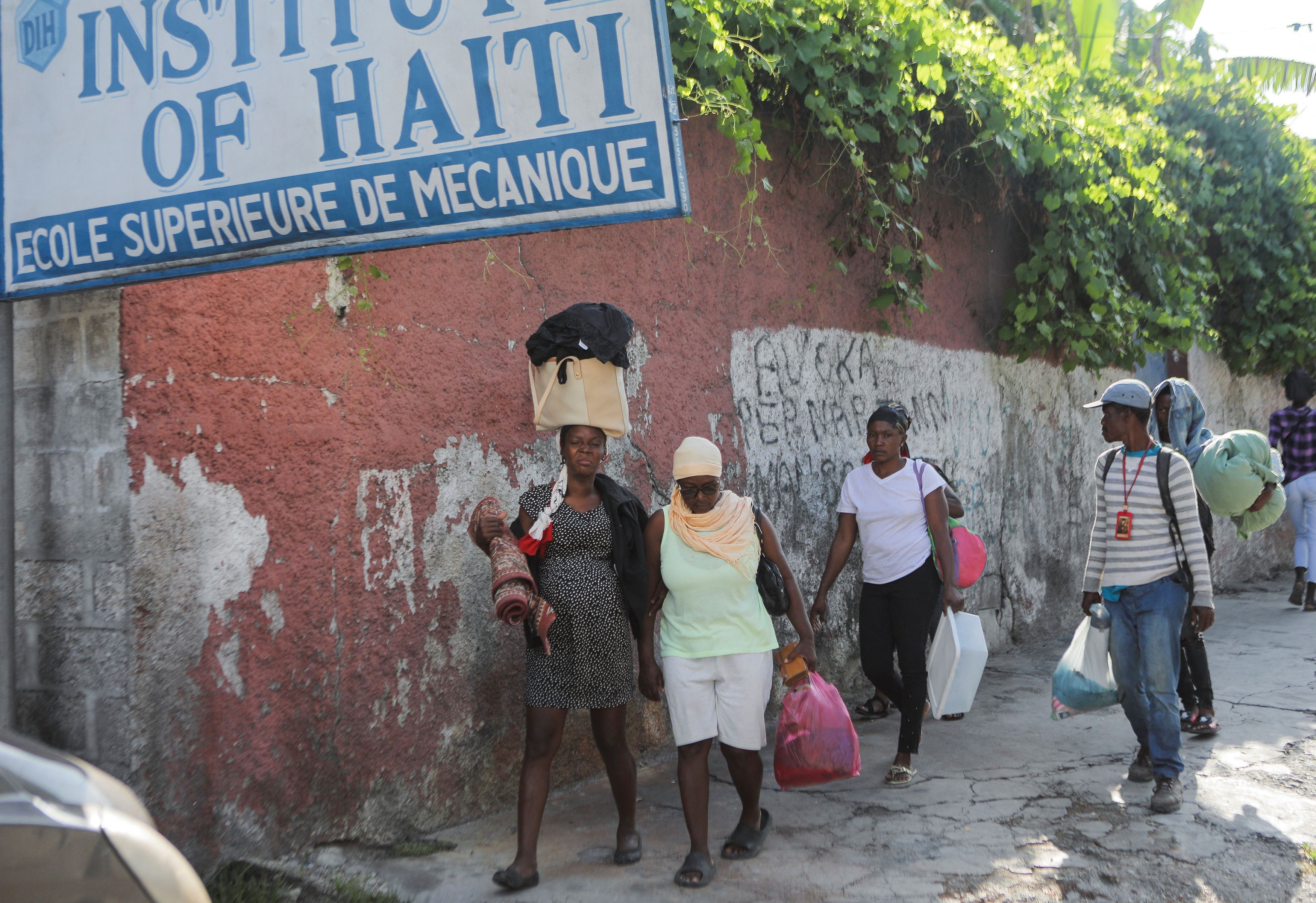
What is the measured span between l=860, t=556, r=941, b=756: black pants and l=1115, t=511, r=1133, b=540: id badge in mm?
768

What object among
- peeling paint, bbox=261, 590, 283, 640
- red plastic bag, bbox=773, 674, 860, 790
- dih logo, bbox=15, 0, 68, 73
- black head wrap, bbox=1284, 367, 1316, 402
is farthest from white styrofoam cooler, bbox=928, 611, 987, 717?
black head wrap, bbox=1284, 367, 1316, 402

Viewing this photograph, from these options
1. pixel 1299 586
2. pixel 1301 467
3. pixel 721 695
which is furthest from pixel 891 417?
pixel 1299 586

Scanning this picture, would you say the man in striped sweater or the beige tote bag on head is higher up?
the beige tote bag on head

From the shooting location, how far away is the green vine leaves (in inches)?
217

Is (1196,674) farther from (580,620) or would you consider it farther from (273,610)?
(273,610)

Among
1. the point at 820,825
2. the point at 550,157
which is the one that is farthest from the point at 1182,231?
the point at 550,157

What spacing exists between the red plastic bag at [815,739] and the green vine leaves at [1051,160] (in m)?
2.58

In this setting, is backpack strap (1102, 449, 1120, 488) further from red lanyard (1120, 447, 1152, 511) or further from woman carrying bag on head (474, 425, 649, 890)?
woman carrying bag on head (474, 425, 649, 890)

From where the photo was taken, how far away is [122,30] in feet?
9.02

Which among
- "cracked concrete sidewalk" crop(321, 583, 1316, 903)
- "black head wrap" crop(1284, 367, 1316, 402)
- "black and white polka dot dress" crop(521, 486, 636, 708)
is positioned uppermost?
"black head wrap" crop(1284, 367, 1316, 402)

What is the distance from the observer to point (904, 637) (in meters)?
4.84

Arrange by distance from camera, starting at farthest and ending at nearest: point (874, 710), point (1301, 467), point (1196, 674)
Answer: point (1301, 467)
point (874, 710)
point (1196, 674)

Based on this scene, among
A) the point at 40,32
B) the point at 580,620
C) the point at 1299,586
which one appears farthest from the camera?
the point at 1299,586

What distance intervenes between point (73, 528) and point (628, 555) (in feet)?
5.68
